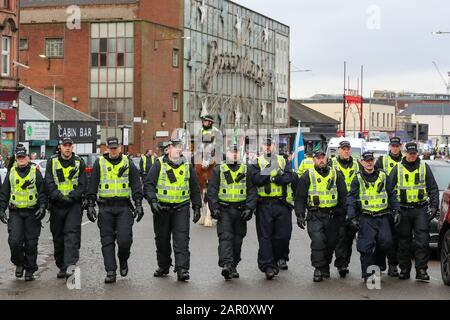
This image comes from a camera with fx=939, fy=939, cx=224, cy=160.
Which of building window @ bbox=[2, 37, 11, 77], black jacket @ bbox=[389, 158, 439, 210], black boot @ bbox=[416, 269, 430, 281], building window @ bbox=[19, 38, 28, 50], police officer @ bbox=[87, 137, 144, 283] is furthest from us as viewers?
building window @ bbox=[19, 38, 28, 50]

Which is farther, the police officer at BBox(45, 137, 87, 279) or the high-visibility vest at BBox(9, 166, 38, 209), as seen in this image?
the high-visibility vest at BBox(9, 166, 38, 209)

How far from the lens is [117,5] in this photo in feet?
219

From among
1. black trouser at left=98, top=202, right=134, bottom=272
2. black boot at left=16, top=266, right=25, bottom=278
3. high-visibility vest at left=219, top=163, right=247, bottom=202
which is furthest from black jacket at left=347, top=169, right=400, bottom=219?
black boot at left=16, top=266, right=25, bottom=278

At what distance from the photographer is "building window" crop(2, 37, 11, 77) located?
46.0 metres

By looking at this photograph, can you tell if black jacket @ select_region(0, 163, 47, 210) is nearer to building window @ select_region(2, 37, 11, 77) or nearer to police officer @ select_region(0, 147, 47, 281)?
police officer @ select_region(0, 147, 47, 281)

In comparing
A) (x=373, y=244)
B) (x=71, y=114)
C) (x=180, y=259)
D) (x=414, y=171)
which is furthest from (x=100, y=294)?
(x=71, y=114)

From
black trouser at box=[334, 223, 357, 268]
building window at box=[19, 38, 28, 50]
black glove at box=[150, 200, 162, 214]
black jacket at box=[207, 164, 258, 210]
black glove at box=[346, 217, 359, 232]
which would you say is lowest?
black trouser at box=[334, 223, 357, 268]

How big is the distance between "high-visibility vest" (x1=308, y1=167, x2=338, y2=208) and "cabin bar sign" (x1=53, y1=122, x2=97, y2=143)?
41616mm

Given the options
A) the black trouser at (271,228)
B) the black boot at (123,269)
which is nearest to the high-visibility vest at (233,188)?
the black trouser at (271,228)

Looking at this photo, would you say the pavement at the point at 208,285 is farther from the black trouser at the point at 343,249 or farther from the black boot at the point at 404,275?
the black trouser at the point at 343,249

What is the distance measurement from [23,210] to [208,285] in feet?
8.92

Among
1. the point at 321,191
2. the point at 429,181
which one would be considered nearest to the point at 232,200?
the point at 321,191

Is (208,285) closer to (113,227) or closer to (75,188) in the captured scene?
(113,227)

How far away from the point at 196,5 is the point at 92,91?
39.3 feet
